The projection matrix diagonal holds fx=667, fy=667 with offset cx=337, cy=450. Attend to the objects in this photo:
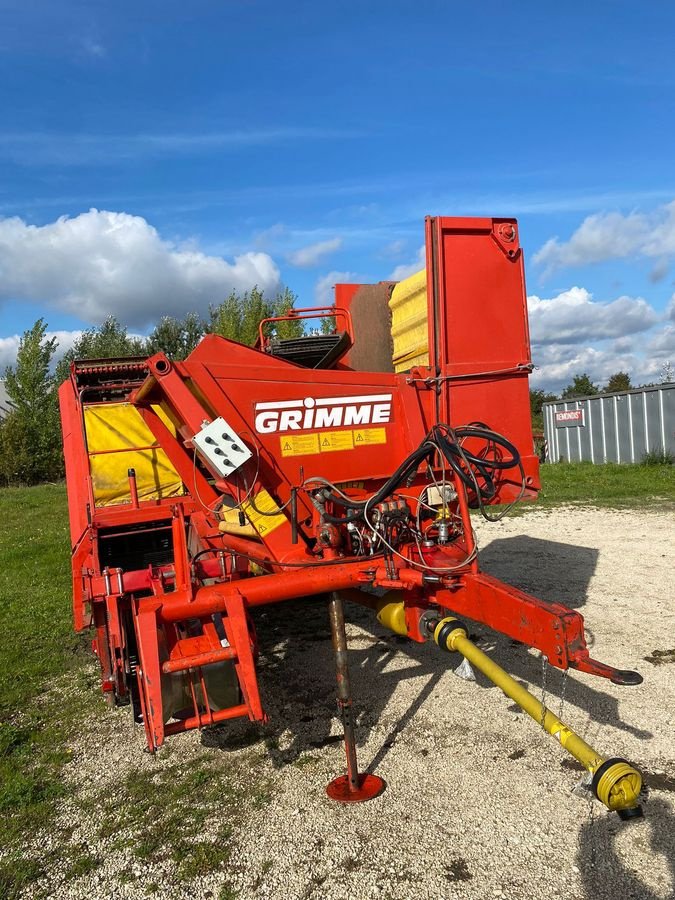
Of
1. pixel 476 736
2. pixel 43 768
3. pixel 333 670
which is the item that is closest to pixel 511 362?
pixel 476 736

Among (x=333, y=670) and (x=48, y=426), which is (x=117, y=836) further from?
(x=48, y=426)

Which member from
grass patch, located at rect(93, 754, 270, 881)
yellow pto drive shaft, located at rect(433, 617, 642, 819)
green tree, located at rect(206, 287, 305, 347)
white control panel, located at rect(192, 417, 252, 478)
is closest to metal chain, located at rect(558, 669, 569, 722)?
yellow pto drive shaft, located at rect(433, 617, 642, 819)

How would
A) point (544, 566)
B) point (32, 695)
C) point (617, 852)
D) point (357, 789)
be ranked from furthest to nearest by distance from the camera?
point (544, 566), point (32, 695), point (357, 789), point (617, 852)

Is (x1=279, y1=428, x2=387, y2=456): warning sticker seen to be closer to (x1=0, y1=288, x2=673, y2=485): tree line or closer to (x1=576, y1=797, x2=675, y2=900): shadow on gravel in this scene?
(x1=576, y1=797, x2=675, y2=900): shadow on gravel

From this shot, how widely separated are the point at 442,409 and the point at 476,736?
1922 mm

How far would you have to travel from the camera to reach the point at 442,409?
13.4 feet

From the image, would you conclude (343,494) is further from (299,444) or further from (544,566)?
(544,566)

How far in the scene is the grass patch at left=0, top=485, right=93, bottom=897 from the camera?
3.41 m

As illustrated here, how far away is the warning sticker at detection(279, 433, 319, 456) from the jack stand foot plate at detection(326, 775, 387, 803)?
1737 mm

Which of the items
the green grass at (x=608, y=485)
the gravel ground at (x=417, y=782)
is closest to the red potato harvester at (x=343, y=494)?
the gravel ground at (x=417, y=782)

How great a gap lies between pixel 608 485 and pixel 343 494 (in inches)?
513

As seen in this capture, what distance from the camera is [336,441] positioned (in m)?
3.83

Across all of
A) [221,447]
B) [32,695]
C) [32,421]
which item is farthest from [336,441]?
[32,421]

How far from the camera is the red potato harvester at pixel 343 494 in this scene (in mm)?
3215
